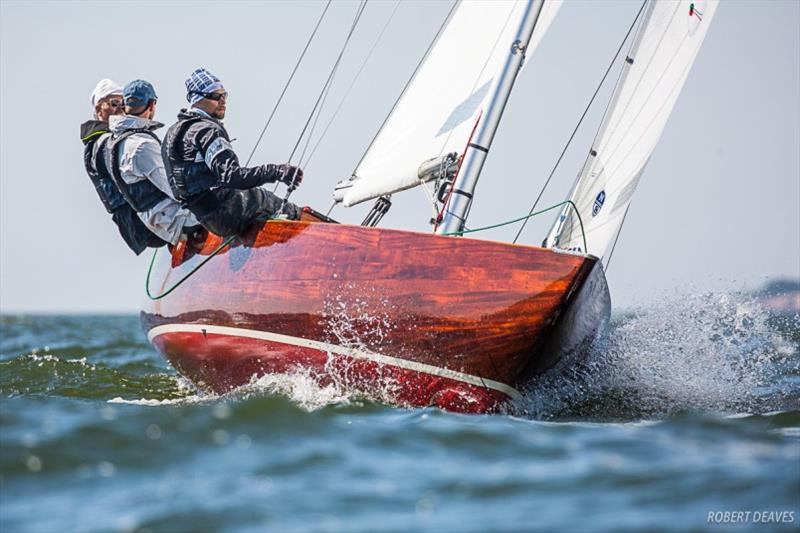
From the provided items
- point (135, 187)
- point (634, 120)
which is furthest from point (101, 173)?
point (634, 120)

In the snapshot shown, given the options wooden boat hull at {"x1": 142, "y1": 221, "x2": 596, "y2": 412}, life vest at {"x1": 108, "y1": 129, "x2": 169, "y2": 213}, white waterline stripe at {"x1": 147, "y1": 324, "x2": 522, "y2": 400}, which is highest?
life vest at {"x1": 108, "y1": 129, "x2": 169, "y2": 213}

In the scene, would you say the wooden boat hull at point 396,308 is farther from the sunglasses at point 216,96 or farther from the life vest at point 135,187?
the sunglasses at point 216,96

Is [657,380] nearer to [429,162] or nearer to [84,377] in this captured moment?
[429,162]

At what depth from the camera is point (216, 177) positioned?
5977 mm

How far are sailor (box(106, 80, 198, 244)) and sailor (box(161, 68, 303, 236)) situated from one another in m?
0.31

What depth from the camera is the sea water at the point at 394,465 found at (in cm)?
333

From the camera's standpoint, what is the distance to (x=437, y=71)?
658 cm

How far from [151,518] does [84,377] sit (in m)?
4.92

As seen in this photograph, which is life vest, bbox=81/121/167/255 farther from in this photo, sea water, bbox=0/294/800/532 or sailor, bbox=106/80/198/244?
sea water, bbox=0/294/800/532

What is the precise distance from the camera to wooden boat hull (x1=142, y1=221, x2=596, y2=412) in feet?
16.7

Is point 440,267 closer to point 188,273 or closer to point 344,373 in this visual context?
point 344,373

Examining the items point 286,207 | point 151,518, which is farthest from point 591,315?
point 151,518

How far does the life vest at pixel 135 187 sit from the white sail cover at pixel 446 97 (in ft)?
3.68

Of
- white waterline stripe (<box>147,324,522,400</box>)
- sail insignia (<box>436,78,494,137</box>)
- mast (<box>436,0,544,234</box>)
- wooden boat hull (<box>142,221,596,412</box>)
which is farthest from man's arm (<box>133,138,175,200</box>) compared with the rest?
mast (<box>436,0,544,234</box>)
